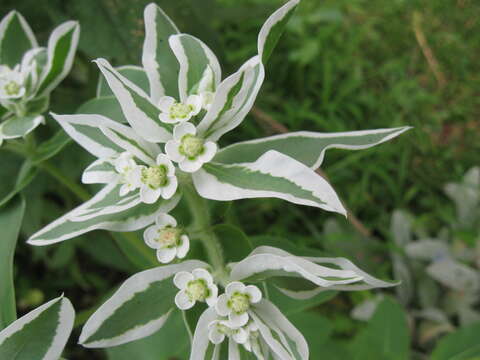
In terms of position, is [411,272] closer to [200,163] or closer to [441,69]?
[441,69]

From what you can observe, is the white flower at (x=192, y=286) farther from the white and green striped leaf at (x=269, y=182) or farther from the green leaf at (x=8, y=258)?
the green leaf at (x=8, y=258)

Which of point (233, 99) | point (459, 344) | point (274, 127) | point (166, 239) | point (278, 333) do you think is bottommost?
point (459, 344)

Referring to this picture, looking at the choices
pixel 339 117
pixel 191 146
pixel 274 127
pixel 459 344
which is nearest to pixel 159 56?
pixel 191 146

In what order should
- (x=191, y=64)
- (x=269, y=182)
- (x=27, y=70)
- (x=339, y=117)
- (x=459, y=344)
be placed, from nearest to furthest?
(x=269, y=182) → (x=191, y=64) → (x=27, y=70) → (x=459, y=344) → (x=339, y=117)

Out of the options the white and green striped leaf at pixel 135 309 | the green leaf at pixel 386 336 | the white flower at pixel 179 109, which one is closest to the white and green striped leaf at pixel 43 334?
the white and green striped leaf at pixel 135 309

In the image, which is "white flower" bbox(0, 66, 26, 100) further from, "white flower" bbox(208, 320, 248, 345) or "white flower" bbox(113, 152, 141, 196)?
"white flower" bbox(208, 320, 248, 345)

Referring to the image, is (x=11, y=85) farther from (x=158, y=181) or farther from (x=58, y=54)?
(x=158, y=181)
